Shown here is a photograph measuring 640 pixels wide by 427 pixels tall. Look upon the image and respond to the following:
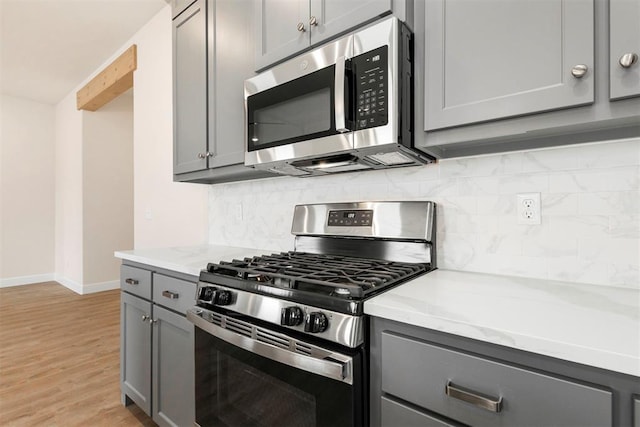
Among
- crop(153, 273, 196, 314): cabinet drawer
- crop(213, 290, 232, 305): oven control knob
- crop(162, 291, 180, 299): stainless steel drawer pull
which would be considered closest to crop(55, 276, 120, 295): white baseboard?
crop(153, 273, 196, 314): cabinet drawer

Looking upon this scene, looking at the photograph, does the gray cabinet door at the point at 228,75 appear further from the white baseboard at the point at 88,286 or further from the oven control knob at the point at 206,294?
the white baseboard at the point at 88,286

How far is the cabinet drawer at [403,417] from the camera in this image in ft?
2.58

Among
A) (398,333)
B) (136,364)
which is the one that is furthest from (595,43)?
(136,364)

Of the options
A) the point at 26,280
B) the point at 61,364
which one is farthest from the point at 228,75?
the point at 26,280

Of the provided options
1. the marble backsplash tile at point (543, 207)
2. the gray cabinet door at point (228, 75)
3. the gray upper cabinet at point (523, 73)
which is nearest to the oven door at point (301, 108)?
the gray cabinet door at point (228, 75)

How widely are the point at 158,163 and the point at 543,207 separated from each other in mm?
2777

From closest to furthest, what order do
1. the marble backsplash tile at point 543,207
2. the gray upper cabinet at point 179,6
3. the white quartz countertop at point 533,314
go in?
the white quartz countertop at point 533,314
the marble backsplash tile at point 543,207
the gray upper cabinet at point 179,6

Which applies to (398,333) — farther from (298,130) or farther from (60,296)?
(60,296)

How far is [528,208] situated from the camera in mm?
1181

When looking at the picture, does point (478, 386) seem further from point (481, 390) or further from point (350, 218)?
point (350, 218)

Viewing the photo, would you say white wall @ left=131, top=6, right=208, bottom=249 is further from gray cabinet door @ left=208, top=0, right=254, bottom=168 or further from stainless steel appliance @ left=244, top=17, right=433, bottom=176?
stainless steel appliance @ left=244, top=17, right=433, bottom=176

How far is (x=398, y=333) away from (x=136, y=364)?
169cm

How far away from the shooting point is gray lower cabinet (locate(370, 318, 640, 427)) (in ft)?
2.01

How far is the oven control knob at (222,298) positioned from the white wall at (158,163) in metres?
1.31
